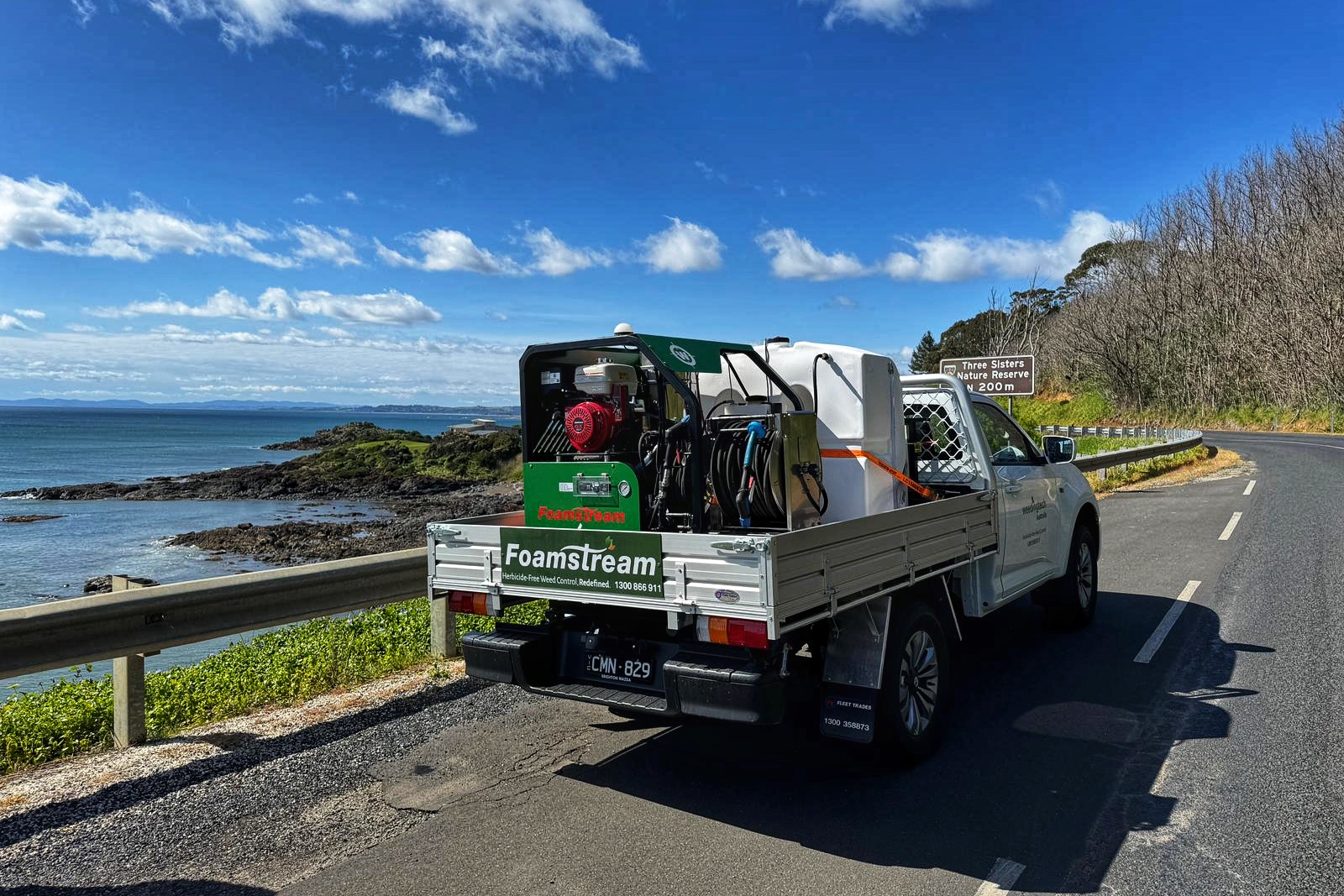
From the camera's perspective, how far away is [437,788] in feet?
14.4

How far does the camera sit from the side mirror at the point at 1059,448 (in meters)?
6.97

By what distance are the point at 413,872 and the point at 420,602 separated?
5.63 meters

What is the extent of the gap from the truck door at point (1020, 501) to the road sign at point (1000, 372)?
42.4 feet

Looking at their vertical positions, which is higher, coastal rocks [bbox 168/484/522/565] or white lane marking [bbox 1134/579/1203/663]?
white lane marking [bbox 1134/579/1203/663]

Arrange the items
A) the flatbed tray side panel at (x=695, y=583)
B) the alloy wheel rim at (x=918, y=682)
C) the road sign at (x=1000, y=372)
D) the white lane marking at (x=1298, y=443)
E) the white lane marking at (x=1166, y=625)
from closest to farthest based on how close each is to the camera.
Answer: the flatbed tray side panel at (x=695, y=583) < the alloy wheel rim at (x=918, y=682) < the white lane marking at (x=1166, y=625) < the road sign at (x=1000, y=372) < the white lane marking at (x=1298, y=443)

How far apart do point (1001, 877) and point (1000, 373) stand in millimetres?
18567

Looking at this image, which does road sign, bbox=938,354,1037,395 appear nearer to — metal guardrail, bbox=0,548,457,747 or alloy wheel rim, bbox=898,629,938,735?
alloy wheel rim, bbox=898,629,938,735

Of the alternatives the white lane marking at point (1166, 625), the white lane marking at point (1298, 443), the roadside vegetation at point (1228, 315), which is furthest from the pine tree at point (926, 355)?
the white lane marking at point (1166, 625)

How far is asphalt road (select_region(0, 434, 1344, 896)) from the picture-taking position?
3527 mm

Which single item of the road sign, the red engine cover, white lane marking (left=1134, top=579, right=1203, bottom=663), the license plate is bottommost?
white lane marking (left=1134, top=579, right=1203, bottom=663)

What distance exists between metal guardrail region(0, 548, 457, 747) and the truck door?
439 centimetres

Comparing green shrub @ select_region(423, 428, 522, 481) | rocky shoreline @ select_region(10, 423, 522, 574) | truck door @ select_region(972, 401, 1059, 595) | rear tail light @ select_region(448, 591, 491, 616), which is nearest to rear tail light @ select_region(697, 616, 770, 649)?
rear tail light @ select_region(448, 591, 491, 616)

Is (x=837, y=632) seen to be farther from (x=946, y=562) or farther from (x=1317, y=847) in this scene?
(x=1317, y=847)

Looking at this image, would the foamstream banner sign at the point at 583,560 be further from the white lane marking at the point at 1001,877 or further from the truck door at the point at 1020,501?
the truck door at the point at 1020,501
